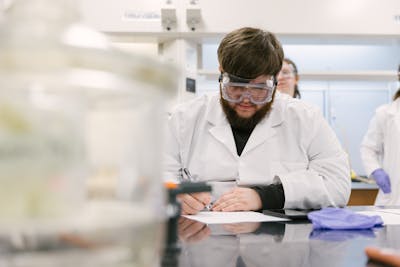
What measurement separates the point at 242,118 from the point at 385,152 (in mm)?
2008

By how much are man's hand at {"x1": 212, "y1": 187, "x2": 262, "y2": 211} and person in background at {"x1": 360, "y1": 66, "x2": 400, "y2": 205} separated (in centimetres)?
201

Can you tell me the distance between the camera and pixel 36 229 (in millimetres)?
340

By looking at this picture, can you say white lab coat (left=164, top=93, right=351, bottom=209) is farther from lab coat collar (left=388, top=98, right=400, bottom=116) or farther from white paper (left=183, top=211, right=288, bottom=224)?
lab coat collar (left=388, top=98, right=400, bottom=116)

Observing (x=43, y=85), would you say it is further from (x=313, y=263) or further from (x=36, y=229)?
(x=313, y=263)

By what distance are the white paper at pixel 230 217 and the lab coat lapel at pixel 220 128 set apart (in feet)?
1.26

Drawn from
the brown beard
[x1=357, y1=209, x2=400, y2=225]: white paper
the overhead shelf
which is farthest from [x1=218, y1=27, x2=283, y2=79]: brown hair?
the overhead shelf

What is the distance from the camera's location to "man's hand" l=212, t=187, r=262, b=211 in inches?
61.7

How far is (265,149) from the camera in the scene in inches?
74.2

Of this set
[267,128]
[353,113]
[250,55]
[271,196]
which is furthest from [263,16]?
[353,113]

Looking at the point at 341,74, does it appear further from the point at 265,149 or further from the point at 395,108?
the point at 265,149

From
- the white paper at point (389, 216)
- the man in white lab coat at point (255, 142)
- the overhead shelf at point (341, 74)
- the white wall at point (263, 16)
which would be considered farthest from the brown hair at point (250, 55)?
the overhead shelf at point (341, 74)

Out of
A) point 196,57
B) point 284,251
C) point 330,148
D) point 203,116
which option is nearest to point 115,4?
point 196,57

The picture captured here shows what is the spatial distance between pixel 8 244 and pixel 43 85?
0.12 metres

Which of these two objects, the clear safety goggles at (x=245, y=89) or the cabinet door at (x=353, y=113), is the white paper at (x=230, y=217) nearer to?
the clear safety goggles at (x=245, y=89)
